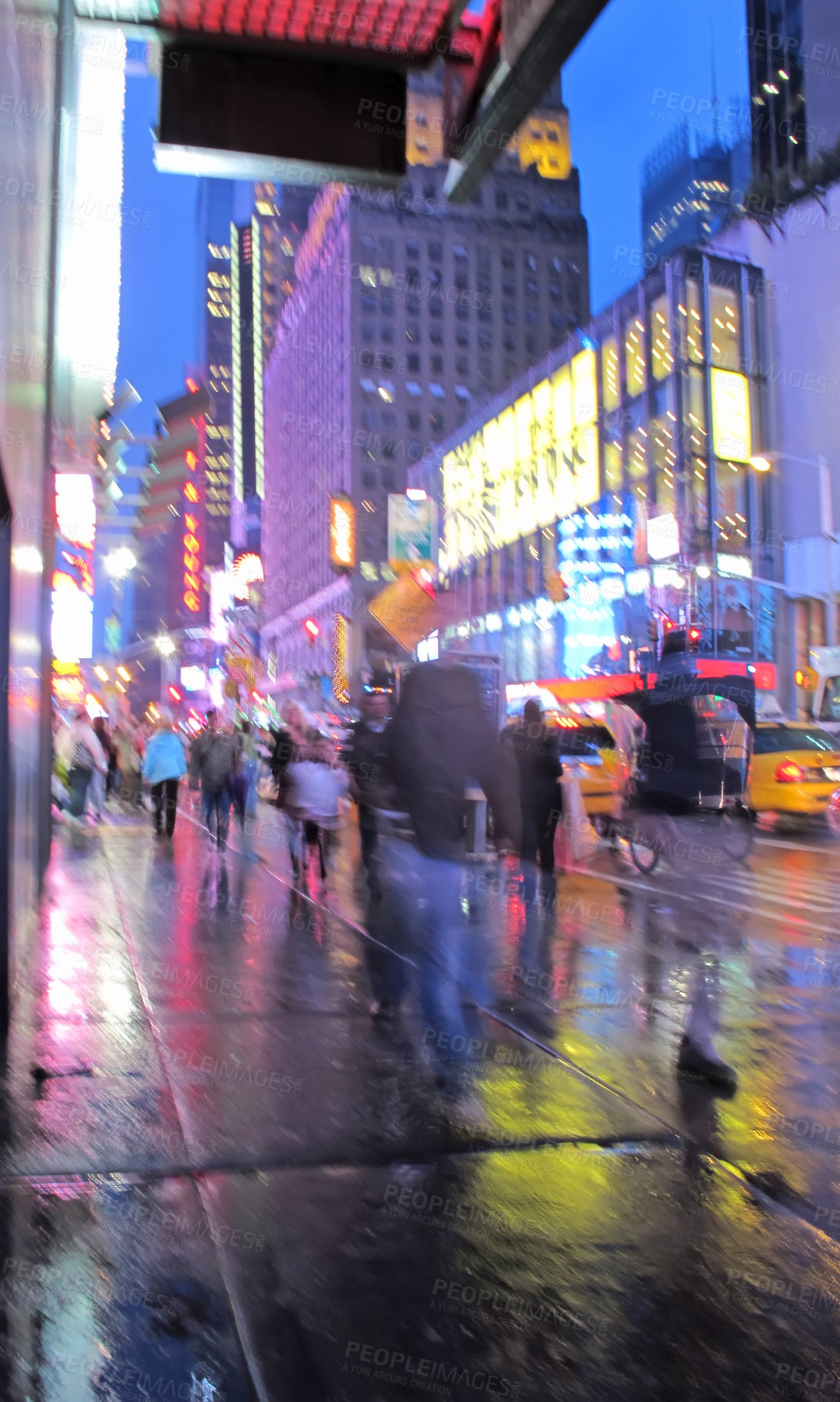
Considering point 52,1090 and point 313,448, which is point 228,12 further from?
point 313,448

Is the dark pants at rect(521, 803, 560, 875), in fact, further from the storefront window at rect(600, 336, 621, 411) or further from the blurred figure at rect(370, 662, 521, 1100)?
the storefront window at rect(600, 336, 621, 411)

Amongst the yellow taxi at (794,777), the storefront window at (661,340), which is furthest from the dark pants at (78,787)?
the storefront window at (661,340)

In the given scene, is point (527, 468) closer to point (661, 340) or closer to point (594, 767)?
point (661, 340)

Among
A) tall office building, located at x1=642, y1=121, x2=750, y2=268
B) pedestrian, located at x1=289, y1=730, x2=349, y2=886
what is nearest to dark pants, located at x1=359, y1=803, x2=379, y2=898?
pedestrian, located at x1=289, y1=730, x2=349, y2=886

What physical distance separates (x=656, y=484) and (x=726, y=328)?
6.94 m

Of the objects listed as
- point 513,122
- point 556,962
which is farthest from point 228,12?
point 556,962

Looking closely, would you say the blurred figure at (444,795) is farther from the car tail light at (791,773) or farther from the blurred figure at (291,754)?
the car tail light at (791,773)

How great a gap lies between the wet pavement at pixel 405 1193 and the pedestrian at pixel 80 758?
11.0 m

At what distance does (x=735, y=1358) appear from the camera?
9.34ft

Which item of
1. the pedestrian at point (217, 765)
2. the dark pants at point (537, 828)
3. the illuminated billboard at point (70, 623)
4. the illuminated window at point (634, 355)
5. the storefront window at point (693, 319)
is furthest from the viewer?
the illuminated window at point (634, 355)

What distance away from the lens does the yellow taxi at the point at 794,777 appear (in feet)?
59.2

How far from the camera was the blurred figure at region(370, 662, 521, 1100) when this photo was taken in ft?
16.8

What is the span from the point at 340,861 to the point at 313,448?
361 ft

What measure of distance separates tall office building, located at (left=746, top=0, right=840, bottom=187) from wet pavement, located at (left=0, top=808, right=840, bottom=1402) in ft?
156
